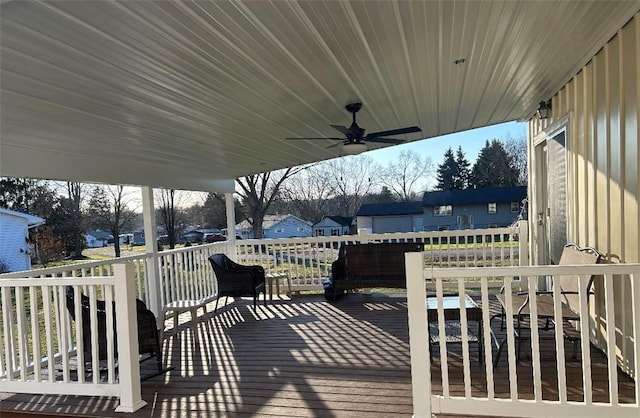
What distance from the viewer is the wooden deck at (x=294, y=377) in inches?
112

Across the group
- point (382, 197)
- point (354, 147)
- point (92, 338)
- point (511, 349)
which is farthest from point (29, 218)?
point (382, 197)

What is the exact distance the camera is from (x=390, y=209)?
23656 millimetres

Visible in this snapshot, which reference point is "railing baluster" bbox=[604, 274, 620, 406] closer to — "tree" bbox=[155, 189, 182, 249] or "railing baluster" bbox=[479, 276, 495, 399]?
"railing baluster" bbox=[479, 276, 495, 399]

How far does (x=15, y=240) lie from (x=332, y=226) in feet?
47.9

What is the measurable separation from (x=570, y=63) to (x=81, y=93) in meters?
4.22

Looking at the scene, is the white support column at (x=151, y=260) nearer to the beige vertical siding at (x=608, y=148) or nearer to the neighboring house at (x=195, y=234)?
the beige vertical siding at (x=608, y=148)

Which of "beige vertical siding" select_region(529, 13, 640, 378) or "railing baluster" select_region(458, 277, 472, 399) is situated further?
"beige vertical siding" select_region(529, 13, 640, 378)

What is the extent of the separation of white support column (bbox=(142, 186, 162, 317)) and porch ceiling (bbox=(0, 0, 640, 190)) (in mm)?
399

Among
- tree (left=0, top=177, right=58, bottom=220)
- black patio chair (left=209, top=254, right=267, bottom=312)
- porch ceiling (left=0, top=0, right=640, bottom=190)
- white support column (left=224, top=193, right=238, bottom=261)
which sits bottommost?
black patio chair (left=209, top=254, right=267, bottom=312)

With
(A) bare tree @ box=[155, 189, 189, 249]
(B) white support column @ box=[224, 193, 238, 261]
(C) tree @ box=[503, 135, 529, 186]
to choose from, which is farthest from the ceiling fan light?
(C) tree @ box=[503, 135, 529, 186]

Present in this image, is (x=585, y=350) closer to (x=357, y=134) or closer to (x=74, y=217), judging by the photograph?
(x=357, y=134)

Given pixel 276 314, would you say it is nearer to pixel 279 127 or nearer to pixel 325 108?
pixel 279 127

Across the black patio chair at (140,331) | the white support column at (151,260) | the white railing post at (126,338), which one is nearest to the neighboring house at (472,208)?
the white support column at (151,260)

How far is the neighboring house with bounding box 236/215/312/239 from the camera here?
20.4 metres
